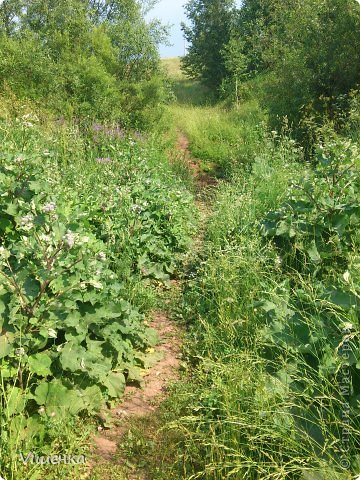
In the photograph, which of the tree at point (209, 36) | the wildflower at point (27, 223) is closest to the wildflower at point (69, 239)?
the wildflower at point (27, 223)

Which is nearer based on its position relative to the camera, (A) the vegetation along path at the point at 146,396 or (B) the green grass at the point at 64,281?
(B) the green grass at the point at 64,281

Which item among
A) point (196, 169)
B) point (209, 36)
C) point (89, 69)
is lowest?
point (196, 169)

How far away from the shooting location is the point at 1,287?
9.01ft

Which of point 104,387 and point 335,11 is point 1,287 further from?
point 335,11

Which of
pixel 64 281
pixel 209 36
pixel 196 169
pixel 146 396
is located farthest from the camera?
pixel 209 36

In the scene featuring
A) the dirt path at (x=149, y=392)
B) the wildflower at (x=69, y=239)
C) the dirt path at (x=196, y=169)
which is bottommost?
the dirt path at (x=149, y=392)

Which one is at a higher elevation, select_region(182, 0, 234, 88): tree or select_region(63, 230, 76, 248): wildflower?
select_region(182, 0, 234, 88): tree

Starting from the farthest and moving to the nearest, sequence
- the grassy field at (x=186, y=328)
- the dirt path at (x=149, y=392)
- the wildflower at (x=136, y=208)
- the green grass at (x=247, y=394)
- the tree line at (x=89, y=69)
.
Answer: the tree line at (x=89, y=69)
the wildflower at (x=136, y=208)
the dirt path at (x=149, y=392)
the grassy field at (x=186, y=328)
the green grass at (x=247, y=394)

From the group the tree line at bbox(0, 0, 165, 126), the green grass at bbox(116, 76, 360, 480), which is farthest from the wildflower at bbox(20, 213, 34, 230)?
the tree line at bbox(0, 0, 165, 126)

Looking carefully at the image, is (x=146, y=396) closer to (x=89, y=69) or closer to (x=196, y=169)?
(x=196, y=169)

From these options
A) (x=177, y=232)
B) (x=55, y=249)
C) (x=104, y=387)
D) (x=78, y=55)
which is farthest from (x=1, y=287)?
(x=78, y=55)

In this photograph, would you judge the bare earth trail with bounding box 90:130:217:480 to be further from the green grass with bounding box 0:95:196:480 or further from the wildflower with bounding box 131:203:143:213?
the wildflower with bounding box 131:203:143:213

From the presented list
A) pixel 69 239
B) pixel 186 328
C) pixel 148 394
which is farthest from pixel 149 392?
pixel 69 239

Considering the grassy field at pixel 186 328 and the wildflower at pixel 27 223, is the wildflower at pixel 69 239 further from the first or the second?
the wildflower at pixel 27 223
